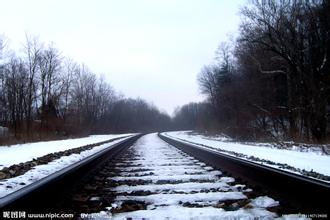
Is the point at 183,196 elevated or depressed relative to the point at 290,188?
depressed

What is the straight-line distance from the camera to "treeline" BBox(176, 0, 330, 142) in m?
26.8

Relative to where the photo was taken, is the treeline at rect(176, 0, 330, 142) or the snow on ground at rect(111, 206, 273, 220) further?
the treeline at rect(176, 0, 330, 142)

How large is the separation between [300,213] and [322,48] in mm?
25115

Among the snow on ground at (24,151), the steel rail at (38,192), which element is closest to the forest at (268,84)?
the snow on ground at (24,151)

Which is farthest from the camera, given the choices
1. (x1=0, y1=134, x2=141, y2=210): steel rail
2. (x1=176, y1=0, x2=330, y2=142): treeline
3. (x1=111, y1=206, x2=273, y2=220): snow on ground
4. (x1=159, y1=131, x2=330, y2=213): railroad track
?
(x1=176, y1=0, x2=330, y2=142): treeline

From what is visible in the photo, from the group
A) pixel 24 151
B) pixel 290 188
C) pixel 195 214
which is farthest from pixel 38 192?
pixel 24 151

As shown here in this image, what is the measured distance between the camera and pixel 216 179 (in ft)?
28.2

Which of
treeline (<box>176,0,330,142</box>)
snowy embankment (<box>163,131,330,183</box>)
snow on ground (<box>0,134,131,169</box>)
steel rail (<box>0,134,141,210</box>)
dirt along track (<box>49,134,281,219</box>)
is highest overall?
treeline (<box>176,0,330,142</box>)

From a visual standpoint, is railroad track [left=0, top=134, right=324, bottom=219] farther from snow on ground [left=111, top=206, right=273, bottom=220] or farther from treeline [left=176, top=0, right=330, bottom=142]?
treeline [left=176, top=0, right=330, bottom=142]

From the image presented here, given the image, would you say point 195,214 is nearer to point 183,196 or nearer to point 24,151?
point 183,196

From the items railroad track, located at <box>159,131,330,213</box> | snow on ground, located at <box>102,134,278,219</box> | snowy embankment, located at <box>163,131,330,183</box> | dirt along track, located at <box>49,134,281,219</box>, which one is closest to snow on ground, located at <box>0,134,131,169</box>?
dirt along track, located at <box>49,134,281,219</box>

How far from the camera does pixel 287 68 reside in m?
30.3

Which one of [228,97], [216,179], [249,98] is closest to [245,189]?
[216,179]

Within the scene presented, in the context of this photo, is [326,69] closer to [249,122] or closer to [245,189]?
[249,122]
